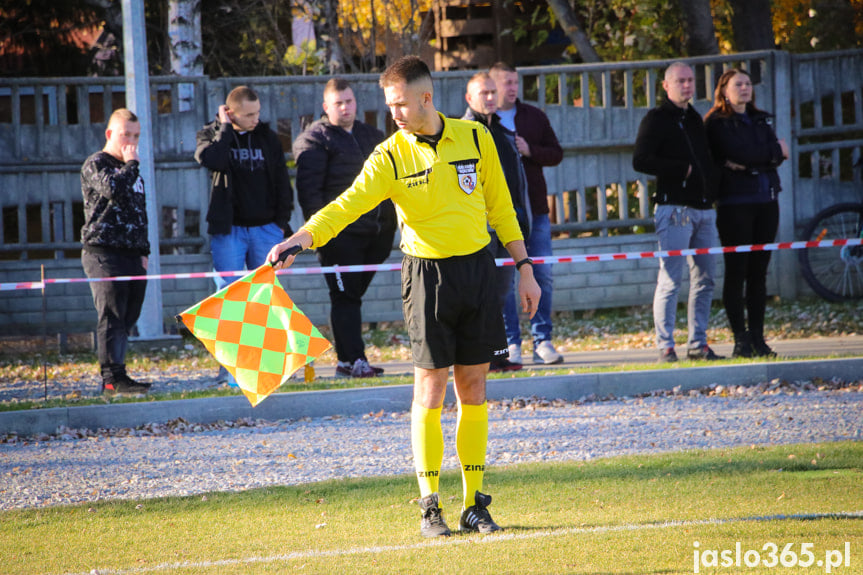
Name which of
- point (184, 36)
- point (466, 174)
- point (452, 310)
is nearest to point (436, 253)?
point (452, 310)

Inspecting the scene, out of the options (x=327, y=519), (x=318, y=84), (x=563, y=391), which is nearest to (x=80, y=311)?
(x=318, y=84)

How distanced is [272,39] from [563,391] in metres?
16.8

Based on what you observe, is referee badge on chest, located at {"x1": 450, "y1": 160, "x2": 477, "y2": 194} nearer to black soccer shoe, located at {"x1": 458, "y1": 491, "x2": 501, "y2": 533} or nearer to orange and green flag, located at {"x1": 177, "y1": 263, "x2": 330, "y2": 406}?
orange and green flag, located at {"x1": 177, "y1": 263, "x2": 330, "y2": 406}

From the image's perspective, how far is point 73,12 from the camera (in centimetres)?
1686

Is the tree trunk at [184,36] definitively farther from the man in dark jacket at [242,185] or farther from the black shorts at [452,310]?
the black shorts at [452,310]

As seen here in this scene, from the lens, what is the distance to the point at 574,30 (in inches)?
636

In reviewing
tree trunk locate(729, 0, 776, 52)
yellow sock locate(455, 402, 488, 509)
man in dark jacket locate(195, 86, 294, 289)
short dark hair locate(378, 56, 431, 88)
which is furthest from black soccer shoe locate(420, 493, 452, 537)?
tree trunk locate(729, 0, 776, 52)

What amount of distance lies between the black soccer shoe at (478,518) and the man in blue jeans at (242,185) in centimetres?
415

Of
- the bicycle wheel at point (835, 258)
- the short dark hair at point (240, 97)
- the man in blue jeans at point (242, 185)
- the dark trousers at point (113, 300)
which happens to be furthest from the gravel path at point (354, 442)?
the bicycle wheel at point (835, 258)

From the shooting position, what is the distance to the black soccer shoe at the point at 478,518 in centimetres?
474

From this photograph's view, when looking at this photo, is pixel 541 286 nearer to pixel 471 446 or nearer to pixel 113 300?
pixel 113 300

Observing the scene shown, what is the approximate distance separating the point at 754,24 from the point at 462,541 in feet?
43.1

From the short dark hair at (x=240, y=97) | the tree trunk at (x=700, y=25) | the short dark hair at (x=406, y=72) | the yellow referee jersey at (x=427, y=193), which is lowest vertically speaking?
the yellow referee jersey at (x=427, y=193)

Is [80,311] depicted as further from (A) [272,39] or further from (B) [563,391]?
(A) [272,39]
